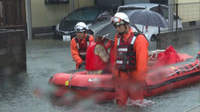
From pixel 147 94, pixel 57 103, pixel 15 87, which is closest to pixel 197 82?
pixel 147 94

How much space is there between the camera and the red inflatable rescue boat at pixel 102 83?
7680 mm

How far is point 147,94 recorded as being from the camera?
7.87 meters

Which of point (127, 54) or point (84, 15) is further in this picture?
point (84, 15)

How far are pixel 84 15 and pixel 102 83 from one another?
38.2 feet

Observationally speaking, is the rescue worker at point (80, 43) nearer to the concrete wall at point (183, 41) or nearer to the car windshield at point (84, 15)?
the concrete wall at point (183, 41)

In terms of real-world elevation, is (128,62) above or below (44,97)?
above

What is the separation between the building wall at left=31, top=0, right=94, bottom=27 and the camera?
2044cm

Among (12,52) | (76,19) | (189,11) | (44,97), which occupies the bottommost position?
(44,97)

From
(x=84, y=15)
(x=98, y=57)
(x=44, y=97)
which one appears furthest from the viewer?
(x=84, y=15)

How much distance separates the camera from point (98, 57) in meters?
7.85

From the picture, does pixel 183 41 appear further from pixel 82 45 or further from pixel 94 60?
pixel 94 60

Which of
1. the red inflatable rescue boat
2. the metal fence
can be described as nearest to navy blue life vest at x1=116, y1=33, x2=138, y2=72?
the red inflatable rescue boat

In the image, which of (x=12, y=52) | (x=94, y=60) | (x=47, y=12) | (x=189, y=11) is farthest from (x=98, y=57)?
(x=47, y=12)

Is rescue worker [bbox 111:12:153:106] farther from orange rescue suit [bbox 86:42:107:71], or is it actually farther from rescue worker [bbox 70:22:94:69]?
rescue worker [bbox 70:22:94:69]
